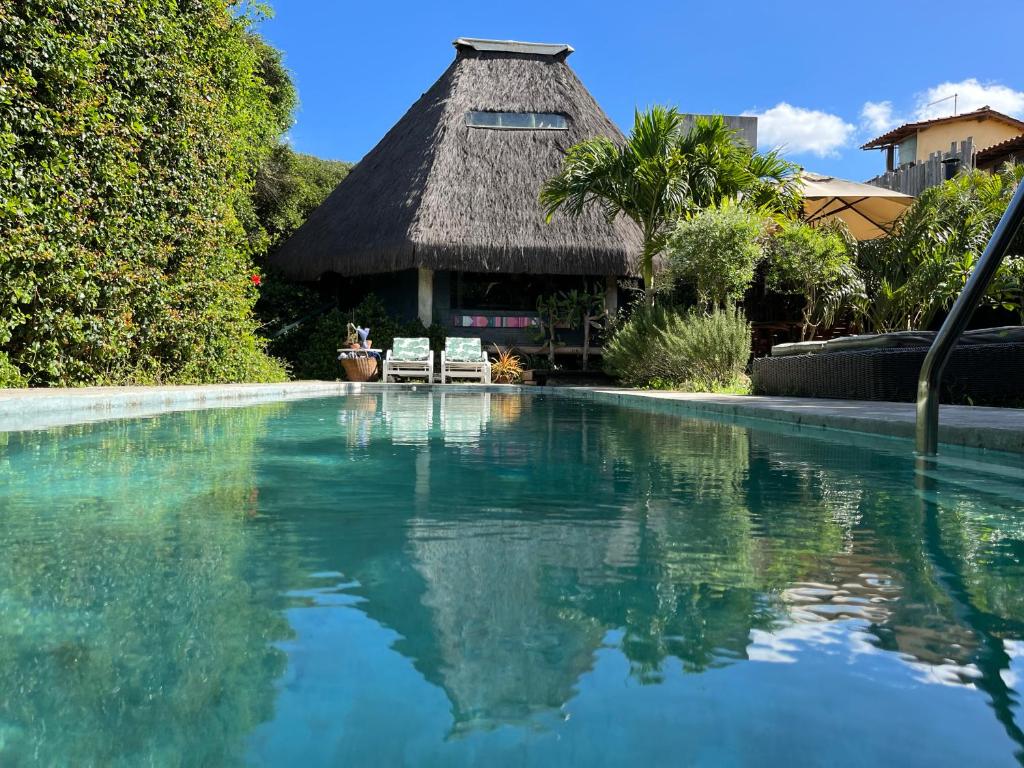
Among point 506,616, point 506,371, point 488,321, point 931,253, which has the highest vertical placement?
point 931,253

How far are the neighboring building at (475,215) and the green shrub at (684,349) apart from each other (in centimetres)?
374

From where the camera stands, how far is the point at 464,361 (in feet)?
49.0

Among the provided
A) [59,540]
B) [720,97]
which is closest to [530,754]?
[59,540]

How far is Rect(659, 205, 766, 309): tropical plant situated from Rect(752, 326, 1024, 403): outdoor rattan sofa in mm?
3209

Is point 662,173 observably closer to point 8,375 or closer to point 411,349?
point 411,349

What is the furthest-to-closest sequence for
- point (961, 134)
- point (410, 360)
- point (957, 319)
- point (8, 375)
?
point (961, 134), point (410, 360), point (8, 375), point (957, 319)

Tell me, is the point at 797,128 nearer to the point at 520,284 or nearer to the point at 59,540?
the point at 520,284

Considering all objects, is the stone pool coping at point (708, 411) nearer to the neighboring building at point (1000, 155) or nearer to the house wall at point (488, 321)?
the house wall at point (488, 321)

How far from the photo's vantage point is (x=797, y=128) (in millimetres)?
106125

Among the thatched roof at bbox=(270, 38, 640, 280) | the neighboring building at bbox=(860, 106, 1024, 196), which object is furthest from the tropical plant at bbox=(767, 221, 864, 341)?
the neighboring building at bbox=(860, 106, 1024, 196)

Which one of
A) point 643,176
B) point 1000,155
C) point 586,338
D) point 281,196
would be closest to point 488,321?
point 586,338

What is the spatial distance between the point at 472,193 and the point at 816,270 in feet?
22.2

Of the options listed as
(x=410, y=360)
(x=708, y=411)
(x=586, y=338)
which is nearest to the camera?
(x=708, y=411)

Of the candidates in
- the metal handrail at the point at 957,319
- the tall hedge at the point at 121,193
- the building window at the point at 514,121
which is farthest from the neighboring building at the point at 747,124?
the metal handrail at the point at 957,319
